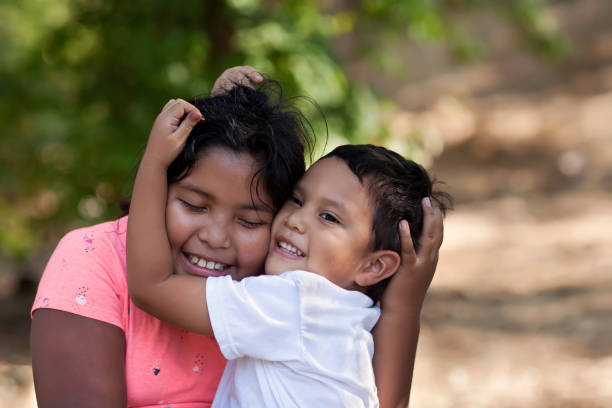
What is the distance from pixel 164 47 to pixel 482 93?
396 inches

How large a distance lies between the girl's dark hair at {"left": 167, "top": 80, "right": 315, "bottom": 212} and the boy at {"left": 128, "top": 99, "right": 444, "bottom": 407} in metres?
0.04

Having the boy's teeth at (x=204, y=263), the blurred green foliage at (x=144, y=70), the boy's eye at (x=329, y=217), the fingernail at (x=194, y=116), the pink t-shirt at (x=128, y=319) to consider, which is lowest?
the pink t-shirt at (x=128, y=319)

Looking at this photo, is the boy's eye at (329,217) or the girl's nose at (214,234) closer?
the girl's nose at (214,234)

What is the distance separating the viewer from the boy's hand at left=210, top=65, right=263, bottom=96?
209 cm

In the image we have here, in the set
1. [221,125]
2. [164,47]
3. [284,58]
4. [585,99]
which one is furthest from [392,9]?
[585,99]

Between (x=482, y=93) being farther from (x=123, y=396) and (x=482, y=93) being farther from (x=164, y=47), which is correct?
(x=123, y=396)

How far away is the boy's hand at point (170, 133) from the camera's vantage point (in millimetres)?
1704

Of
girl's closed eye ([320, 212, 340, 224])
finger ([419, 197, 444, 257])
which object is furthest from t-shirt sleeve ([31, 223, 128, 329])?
finger ([419, 197, 444, 257])

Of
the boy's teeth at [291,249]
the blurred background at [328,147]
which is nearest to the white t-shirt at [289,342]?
the boy's teeth at [291,249]

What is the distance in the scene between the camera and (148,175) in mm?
1699

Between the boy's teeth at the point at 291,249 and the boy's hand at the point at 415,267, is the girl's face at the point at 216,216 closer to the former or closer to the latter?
the boy's teeth at the point at 291,249

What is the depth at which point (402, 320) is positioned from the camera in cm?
191

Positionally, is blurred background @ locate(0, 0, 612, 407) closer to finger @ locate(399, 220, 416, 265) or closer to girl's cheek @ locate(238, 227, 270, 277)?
girl's cheek @ locate(238, 227, 270, 277)

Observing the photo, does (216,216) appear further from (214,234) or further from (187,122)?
(187,122)
